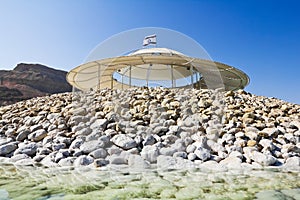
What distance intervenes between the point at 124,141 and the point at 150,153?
0.48 m

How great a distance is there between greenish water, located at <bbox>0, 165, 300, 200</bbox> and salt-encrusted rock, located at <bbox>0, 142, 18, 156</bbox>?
2.76ft

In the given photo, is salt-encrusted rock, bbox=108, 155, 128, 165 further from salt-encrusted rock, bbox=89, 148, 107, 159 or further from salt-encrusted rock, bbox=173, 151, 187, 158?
salt-encrusted rock, bbox=173, 151, 187, 158

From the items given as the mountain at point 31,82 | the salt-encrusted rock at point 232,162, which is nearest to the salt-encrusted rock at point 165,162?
the salt-encrusted rock at point 232,162

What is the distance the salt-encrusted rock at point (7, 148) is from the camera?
3.60 metres

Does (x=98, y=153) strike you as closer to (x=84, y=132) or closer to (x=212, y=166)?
(x=84, y=132)

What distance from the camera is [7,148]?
12.0 feet

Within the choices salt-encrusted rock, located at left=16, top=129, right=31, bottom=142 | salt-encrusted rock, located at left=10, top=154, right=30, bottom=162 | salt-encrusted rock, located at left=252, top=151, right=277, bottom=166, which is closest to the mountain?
salt-encrusted rock, located at left=16, top=129, right=31, bottom=142

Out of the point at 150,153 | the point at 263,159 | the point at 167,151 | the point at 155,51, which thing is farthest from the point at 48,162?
the point at 155,51

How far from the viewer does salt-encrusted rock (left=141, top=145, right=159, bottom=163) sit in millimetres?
3191

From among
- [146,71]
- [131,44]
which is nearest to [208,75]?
[146,71]

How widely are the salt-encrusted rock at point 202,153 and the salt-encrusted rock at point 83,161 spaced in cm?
129

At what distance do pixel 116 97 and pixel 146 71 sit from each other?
4080 millimetres

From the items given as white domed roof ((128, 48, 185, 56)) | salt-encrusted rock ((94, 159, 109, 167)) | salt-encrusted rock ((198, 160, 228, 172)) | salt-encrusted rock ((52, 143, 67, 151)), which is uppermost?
white domed roof ((128, 48, 185, 56))

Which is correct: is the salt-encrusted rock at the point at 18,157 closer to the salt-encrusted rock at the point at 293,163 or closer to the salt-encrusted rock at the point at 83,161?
the salt-encrusted rock at the point at 83,161
